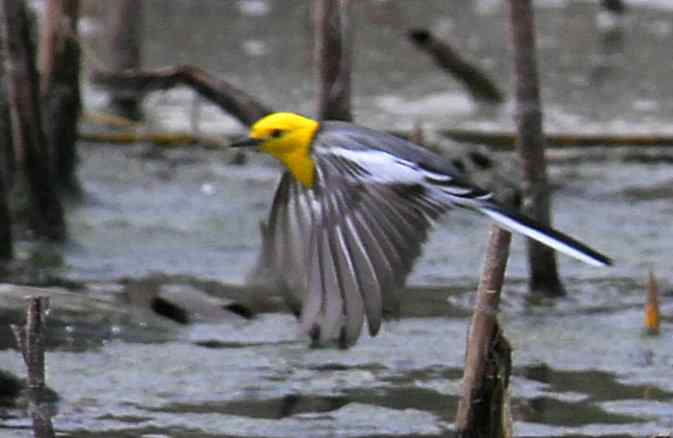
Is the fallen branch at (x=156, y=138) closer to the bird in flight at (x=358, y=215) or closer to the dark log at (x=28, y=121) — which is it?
the dark log at (x=28, y=121)

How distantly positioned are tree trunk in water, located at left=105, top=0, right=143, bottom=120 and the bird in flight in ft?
18.9

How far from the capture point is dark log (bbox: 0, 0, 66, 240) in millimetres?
8445

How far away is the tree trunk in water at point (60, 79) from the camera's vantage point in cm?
959

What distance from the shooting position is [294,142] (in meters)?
5.96

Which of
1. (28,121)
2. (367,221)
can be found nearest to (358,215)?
(367,221)

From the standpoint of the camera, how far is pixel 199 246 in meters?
9.55

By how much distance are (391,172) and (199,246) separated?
3922mm

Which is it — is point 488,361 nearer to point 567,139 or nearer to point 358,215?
point 358,215

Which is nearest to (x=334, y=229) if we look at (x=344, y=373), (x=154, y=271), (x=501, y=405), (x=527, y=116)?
(x=501, y=405)

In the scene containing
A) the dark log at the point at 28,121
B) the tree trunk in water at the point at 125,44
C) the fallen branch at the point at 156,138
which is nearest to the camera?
the dark log at the point at 28,121

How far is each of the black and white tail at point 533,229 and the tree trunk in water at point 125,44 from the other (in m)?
6.19

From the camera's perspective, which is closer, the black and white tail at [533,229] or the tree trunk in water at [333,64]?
the black and white tail at [533,229]

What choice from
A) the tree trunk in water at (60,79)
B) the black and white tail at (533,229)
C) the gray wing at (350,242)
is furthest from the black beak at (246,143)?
the tree trunk in water at (60,79)

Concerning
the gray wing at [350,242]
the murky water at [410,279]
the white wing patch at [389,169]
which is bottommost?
the murky water at [410,279]
